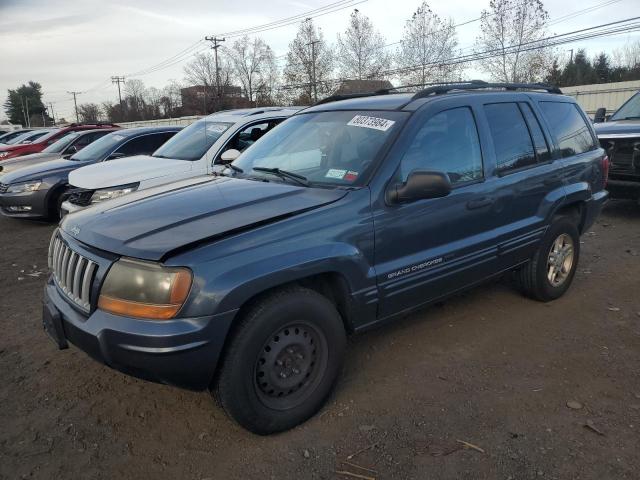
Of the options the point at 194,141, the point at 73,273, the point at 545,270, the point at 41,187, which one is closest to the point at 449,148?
the point at 545,270

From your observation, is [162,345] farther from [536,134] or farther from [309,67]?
[309,67]

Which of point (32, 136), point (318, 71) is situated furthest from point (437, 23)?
point (32, 136)

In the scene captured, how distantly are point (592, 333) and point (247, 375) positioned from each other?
2867mm

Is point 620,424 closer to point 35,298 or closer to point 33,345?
point 33,345

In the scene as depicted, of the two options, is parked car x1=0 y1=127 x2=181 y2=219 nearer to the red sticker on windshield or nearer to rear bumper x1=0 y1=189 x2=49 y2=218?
rear bumper x1=0 y1=189 x2=49 y2=218

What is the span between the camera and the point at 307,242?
8.95 feet

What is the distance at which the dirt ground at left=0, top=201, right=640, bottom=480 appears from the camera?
2.58 meters

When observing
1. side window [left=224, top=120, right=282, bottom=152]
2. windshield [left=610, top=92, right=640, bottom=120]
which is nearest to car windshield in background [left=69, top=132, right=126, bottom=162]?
side window [left=224, top=120, right=282, bottom=152]

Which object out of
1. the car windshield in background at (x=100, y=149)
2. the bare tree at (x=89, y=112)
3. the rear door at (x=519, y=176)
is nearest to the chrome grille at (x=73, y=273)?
the rear door at (x=519, y=176)

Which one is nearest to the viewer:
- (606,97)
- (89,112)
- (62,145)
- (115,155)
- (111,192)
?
(111,192)

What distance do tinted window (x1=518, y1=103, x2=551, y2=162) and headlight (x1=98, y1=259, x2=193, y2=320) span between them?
123 inches

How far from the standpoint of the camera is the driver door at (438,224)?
3133mm

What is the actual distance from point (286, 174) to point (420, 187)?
961 mm

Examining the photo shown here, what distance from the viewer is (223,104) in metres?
49.3
